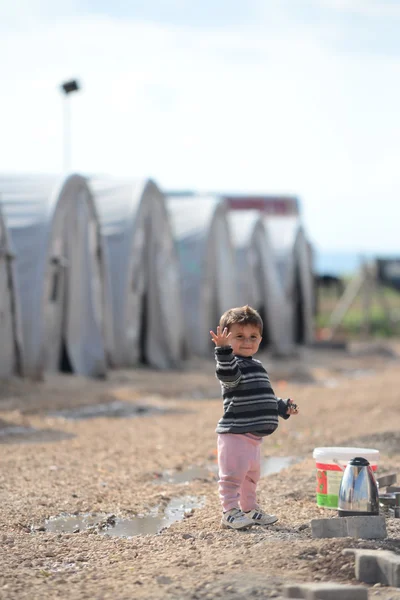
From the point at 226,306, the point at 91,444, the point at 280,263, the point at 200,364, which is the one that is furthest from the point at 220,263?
the point at 91,444

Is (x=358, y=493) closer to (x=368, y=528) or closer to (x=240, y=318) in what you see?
(x=368, y=528)

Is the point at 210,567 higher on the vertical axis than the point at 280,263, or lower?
lower

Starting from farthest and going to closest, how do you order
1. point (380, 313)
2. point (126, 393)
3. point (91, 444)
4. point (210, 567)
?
point (380, 313) < point (126, 393) < point (91, 444) < point (210, 567)

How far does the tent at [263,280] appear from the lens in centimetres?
2944

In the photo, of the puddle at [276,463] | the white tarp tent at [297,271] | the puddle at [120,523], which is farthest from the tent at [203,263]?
the puddle at [120,523]

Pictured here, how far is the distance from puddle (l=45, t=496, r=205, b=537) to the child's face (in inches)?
49.1

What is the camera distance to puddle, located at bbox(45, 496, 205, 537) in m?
6.77

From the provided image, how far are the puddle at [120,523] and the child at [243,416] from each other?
59 cm

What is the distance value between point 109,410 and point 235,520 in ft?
27.3

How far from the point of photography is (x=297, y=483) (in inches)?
321

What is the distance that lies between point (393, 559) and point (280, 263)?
92.4 feet

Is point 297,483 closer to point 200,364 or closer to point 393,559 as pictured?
point 393,559

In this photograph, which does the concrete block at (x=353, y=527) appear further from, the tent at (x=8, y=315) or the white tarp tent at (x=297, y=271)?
the white tarp tent at (x=297, y=271)

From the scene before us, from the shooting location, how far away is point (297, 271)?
3456cm
